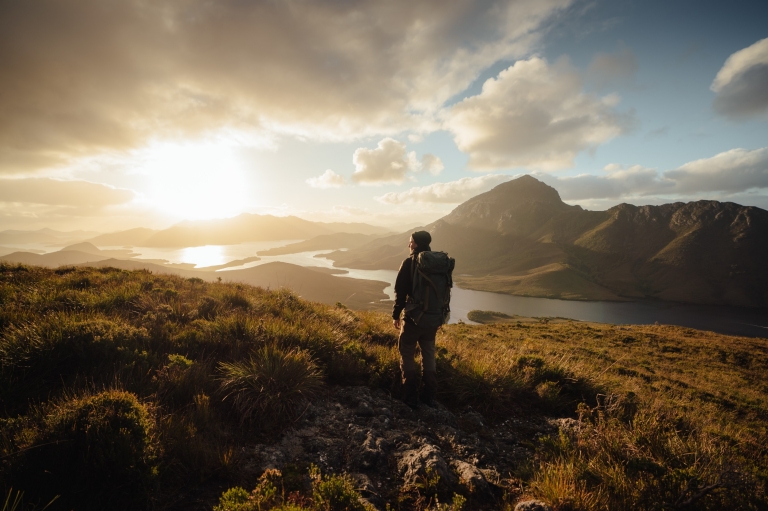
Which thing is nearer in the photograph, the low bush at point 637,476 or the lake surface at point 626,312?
the low bush at point 637,476

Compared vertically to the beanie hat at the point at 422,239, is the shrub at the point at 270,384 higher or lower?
lower

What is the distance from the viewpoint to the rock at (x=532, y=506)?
10.7ft

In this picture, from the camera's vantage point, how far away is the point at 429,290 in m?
5.79

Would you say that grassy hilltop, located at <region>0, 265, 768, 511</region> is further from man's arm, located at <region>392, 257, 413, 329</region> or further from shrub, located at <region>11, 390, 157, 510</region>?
man's arm, located at <region>392, 257, 413, 329</region>

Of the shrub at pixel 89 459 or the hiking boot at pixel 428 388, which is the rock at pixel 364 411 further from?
the shrub at pixel 89 459

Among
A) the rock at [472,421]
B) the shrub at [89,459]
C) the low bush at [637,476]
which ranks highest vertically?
the shrub at [89,459]

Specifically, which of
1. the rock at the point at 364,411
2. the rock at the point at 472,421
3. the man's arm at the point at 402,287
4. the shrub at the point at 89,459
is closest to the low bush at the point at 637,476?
the rock at the point at 472,421

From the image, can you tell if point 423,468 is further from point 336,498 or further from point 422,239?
point 422,239

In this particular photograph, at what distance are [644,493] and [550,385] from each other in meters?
3.28

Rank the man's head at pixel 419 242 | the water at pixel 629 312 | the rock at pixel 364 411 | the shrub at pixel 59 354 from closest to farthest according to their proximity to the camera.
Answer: the shrub at pixel 59 354 → the rock at pixel 364 411 → the man's head at pixel 419 242 → the water at pixel 629 312

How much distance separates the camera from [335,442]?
4.34 meters

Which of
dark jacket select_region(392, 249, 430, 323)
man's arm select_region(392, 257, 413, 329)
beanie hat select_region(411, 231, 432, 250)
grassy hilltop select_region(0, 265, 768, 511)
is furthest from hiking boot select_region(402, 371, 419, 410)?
beanie hat select_region(411, 231, 432, 250)

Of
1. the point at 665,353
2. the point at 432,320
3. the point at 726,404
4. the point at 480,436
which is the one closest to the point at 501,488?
the point at 480,436

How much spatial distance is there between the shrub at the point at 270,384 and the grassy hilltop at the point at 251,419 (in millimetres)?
26
